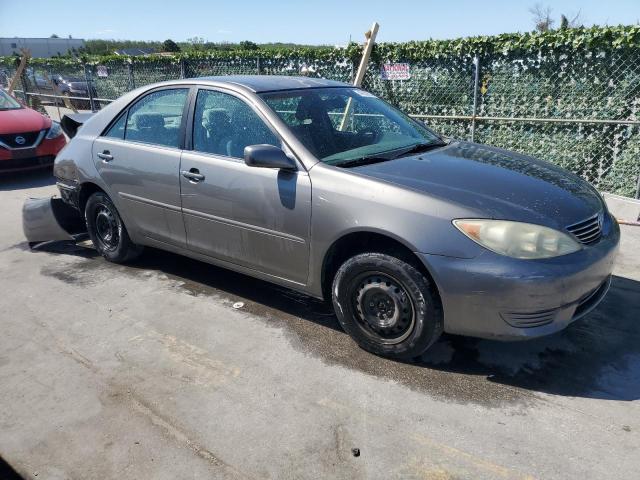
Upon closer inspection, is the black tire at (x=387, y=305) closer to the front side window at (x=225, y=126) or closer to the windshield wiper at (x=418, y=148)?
the windshield wiper at (x=418, y=148)

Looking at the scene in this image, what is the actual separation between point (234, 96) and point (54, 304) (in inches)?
88.8

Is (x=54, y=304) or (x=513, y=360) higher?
(x=513, y=360)

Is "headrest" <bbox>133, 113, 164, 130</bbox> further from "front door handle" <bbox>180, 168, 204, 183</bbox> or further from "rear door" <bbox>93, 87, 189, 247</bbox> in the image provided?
"front door handle" <bbox>180, 168, 204, 183</bbox>

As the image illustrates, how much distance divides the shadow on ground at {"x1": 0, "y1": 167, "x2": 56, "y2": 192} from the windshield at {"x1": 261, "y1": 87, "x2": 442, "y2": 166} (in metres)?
6.82

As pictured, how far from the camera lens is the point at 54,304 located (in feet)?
13.9

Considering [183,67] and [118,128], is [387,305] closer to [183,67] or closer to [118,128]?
[118,128]

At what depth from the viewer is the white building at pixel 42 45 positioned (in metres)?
61.3

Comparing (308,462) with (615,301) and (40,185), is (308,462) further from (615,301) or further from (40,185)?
(40,185)

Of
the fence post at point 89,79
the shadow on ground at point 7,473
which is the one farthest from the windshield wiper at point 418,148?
the fence post at point 89,79

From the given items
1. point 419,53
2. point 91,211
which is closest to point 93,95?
point 419,53

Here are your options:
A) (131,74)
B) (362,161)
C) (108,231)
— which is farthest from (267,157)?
(131,74)

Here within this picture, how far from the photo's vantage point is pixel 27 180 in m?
9.40

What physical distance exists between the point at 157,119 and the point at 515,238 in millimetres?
3064

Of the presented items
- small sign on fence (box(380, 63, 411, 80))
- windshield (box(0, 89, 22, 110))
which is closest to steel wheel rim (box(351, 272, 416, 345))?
small sign on fence (box(380, 63, 411, 80))
